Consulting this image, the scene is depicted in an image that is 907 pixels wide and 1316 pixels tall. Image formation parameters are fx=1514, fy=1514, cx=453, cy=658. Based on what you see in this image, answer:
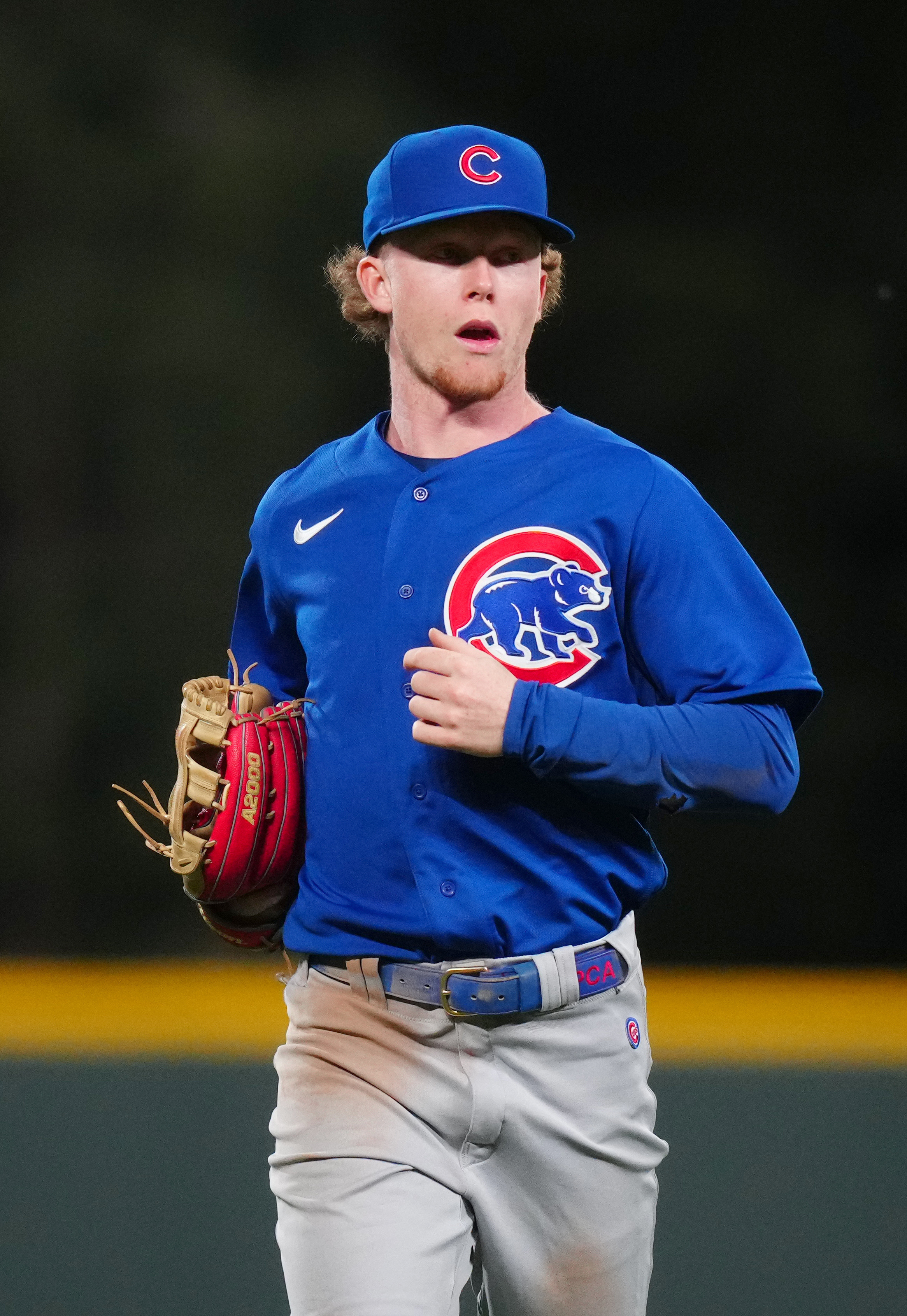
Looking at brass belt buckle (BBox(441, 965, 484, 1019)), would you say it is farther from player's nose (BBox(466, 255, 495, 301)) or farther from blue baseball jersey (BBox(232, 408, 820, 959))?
player's nose (BBox(466, 255, 495, 301))

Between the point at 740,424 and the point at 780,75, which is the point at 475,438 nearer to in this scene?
the point at 740,424

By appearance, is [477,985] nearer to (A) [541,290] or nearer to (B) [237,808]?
(B) [237,808]

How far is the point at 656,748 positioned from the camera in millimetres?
1521

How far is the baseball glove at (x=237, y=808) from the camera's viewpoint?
1688 millimetres

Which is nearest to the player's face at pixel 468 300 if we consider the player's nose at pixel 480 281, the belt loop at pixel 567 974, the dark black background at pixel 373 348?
the player's nose at pixel 480 281

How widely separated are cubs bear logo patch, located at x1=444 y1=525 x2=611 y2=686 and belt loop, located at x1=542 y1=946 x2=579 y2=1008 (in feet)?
0.93

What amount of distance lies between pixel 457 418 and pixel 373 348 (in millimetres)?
1566

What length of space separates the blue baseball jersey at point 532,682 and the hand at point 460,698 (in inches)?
1.5

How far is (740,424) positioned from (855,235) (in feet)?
1.48

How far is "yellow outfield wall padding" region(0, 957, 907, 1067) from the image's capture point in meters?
2.80

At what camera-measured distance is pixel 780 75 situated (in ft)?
10.2

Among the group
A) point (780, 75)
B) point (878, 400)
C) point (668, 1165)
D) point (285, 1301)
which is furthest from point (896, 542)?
point (285, 1301)

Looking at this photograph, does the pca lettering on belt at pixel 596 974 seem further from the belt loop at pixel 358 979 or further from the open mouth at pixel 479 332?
the open mouth at pixel 479 332

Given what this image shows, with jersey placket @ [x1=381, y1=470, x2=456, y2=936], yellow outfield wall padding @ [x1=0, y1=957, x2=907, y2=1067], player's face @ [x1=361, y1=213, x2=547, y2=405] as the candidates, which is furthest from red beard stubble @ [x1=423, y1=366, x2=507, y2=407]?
yellow outfield wall padding @ [x1=0, y1=957, x2=907, y2=1067]
